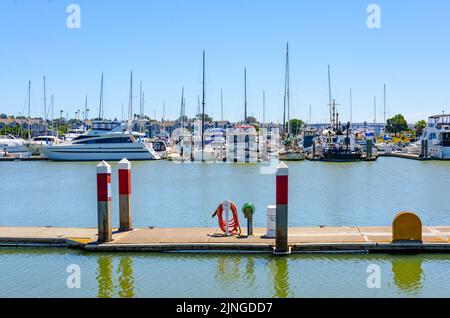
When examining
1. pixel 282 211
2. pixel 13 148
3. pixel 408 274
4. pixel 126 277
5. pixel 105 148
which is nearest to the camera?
pixel 408 274

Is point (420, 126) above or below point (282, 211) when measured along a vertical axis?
above

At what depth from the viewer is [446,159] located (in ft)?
278

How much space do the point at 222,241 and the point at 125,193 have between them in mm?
3621

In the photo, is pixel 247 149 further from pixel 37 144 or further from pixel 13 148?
pixel 13 148

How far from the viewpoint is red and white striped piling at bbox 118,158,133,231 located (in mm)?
18250

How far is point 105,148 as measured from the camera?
8638 centimetres

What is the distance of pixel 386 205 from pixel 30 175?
42.7 metres

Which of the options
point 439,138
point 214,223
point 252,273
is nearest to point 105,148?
point 439,138

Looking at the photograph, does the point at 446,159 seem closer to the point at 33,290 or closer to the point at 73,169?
the point at 73,169

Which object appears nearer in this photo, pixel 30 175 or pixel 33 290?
pixel 33 290

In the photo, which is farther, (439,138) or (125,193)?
(439,138)

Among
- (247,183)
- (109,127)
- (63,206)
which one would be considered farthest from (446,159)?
(63,206)

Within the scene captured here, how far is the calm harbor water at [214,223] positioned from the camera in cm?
1548
